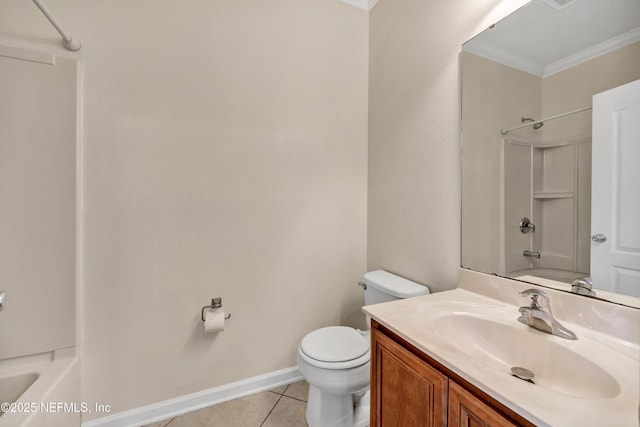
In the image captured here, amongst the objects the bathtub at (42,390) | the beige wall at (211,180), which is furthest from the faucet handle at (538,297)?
the bathtub at (42,390)

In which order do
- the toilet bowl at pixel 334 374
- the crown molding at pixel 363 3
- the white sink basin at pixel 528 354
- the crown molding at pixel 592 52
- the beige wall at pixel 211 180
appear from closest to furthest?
1. the white sink basin at pixel 528 354
2. the crown molding at pixel 592 52
3. the toilet bowl at pixel 334 374
4. the beige wall at pixel 211 180
5. the crown molding at pixel 363 3

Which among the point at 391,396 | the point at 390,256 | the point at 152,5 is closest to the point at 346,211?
the point at 390,256

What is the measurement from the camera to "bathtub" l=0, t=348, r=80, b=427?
85cm

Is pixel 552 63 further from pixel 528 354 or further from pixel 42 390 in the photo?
pixel 42 390

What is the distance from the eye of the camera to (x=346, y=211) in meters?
1.93

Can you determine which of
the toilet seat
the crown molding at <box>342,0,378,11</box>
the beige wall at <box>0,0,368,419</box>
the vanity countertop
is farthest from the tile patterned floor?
the crown molding at <box>342,0,378,11</box>

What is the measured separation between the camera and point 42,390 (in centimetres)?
98

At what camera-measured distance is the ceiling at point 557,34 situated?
2.64 ft

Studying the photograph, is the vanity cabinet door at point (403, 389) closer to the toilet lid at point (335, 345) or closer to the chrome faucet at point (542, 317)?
the toilet lid at point (335, 345)

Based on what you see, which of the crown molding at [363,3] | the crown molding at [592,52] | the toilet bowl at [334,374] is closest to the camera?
the crown molding at [592,52]

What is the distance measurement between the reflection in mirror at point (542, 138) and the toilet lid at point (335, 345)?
2.31 ft

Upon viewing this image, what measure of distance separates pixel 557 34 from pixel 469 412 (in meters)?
1.34

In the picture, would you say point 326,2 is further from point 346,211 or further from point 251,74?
point 346,211

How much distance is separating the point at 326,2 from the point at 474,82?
1300mm
